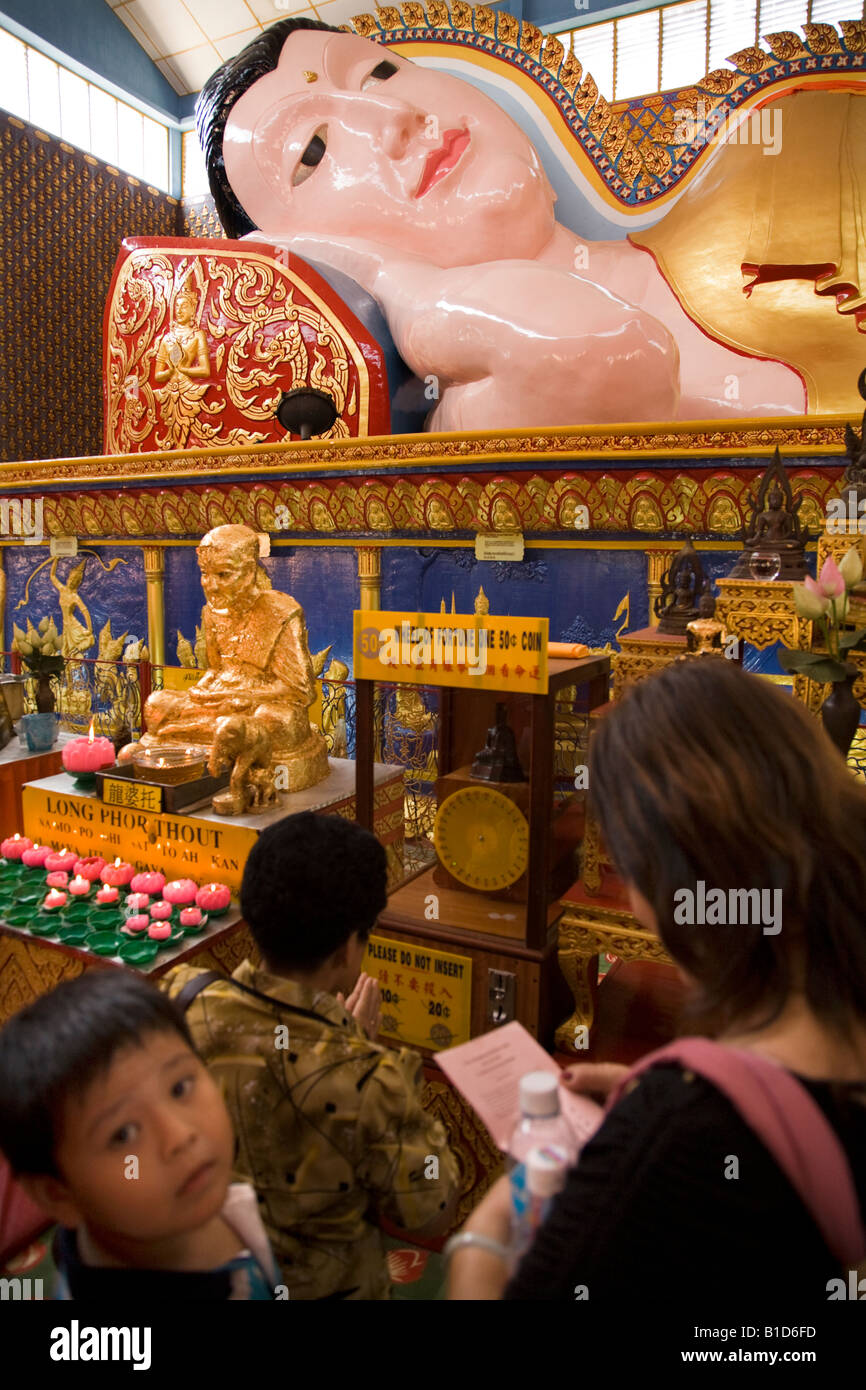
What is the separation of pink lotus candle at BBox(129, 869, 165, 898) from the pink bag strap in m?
2.22

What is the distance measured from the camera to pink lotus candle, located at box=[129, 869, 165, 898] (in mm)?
2561

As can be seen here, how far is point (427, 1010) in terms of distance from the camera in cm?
197

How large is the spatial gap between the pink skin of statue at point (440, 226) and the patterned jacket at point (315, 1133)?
4021mm

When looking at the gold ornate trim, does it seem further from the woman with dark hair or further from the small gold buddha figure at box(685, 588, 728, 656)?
the woman with dark hair

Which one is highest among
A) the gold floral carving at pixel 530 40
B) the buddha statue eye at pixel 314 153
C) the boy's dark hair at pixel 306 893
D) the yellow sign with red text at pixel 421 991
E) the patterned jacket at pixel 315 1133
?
the gold floral carving at pixel 530 40

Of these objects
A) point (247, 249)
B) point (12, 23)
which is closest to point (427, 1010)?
point (247, 249)

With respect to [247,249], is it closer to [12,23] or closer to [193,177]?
[12,23]

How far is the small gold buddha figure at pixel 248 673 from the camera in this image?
2.97 metres

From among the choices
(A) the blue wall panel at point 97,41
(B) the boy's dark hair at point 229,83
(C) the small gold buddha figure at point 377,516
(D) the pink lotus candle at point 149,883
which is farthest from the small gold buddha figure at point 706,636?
(A) the blue wall panel at point 97,41

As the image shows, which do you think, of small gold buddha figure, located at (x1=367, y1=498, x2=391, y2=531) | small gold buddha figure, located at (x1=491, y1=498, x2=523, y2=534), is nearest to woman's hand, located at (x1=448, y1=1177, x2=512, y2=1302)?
small gold buddha figure, located at (x1=491, y1=498, x2=523, y2=534)

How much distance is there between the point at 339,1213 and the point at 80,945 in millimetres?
1459

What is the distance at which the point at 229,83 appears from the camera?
6004mm

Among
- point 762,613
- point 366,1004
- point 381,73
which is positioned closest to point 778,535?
point 762,613

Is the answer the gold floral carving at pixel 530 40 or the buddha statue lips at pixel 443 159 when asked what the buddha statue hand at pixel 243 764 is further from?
the gold floral carving at pixel 530 40
